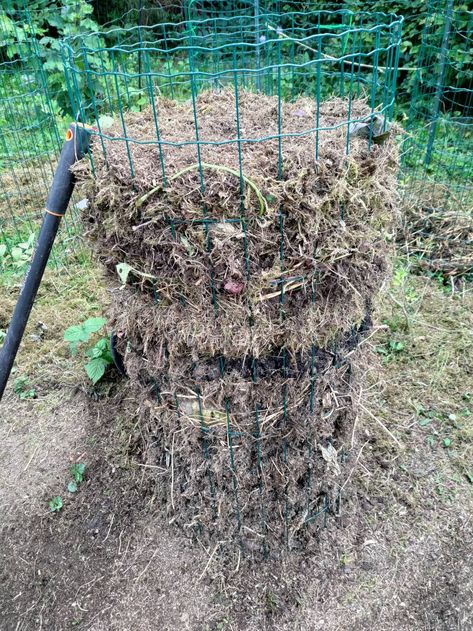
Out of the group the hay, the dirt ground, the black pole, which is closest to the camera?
the hay

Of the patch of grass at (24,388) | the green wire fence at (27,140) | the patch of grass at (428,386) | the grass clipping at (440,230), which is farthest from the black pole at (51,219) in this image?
the grass clipping at (440,230)

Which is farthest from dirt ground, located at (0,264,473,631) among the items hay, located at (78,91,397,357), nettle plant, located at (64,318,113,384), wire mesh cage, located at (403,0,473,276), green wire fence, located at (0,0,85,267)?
green wire fence, located at (0,0,85,267)

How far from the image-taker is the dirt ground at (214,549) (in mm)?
2168

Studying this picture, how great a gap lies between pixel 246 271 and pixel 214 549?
1.34m

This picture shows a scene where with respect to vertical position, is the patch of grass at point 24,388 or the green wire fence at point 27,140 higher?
the green wire fence at point 27,140

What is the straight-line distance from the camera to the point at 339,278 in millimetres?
1825

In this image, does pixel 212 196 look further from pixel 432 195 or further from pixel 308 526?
pixel 432 195

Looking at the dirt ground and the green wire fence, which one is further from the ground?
the green wire fence

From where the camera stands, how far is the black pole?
1872 millimetres

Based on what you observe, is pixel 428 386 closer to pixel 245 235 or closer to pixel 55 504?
pixel 245 235

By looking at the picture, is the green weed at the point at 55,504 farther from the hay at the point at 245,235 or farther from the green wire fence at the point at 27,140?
the green wire fence at the point at 27,140

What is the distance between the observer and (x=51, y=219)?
191 centimetres

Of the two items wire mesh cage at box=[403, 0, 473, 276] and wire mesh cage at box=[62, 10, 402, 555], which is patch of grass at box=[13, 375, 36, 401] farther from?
wire mesh cage at box=[403, 0, 473, 276]

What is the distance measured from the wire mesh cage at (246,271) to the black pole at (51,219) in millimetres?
65
